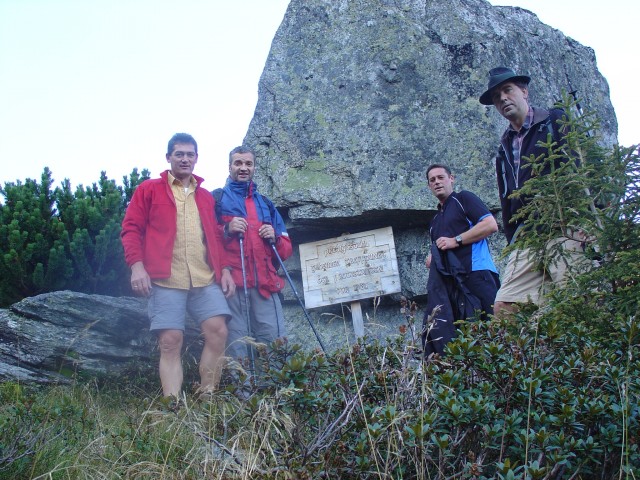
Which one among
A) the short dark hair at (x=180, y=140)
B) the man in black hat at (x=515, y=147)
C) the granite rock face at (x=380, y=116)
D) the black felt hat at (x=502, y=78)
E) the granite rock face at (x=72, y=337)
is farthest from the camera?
the granite rock face at (x=380, y=116)

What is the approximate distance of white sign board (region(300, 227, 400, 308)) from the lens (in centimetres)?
754

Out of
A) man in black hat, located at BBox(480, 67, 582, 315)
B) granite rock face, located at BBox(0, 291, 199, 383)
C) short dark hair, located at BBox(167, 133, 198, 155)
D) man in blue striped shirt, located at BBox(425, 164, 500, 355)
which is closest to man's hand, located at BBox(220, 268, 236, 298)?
granite rock face, located at BBox(0, 291, 199, 383)

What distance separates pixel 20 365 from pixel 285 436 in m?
4.46

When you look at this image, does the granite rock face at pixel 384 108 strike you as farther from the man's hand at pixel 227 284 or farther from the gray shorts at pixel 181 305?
the gray shorts at pixel 181 305

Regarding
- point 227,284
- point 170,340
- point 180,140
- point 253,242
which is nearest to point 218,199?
point 253,242

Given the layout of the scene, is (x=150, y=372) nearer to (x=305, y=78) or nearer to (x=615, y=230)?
(x=305, y=78)

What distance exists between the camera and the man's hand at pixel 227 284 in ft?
19.1

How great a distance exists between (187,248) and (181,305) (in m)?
0.50

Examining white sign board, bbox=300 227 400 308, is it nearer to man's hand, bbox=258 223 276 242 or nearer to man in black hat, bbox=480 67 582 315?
man's hand, bbox=258 223 276 242

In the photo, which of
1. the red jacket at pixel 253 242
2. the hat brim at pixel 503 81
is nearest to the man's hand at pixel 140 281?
the red jacket at pixel 253 242

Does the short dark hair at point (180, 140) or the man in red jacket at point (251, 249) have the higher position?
the short dark hair at point (180, 140)

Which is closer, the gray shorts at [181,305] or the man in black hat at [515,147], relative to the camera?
the man in black hat at [515,147]

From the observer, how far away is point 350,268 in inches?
303

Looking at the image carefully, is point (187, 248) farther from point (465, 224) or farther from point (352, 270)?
point (352, 270)
